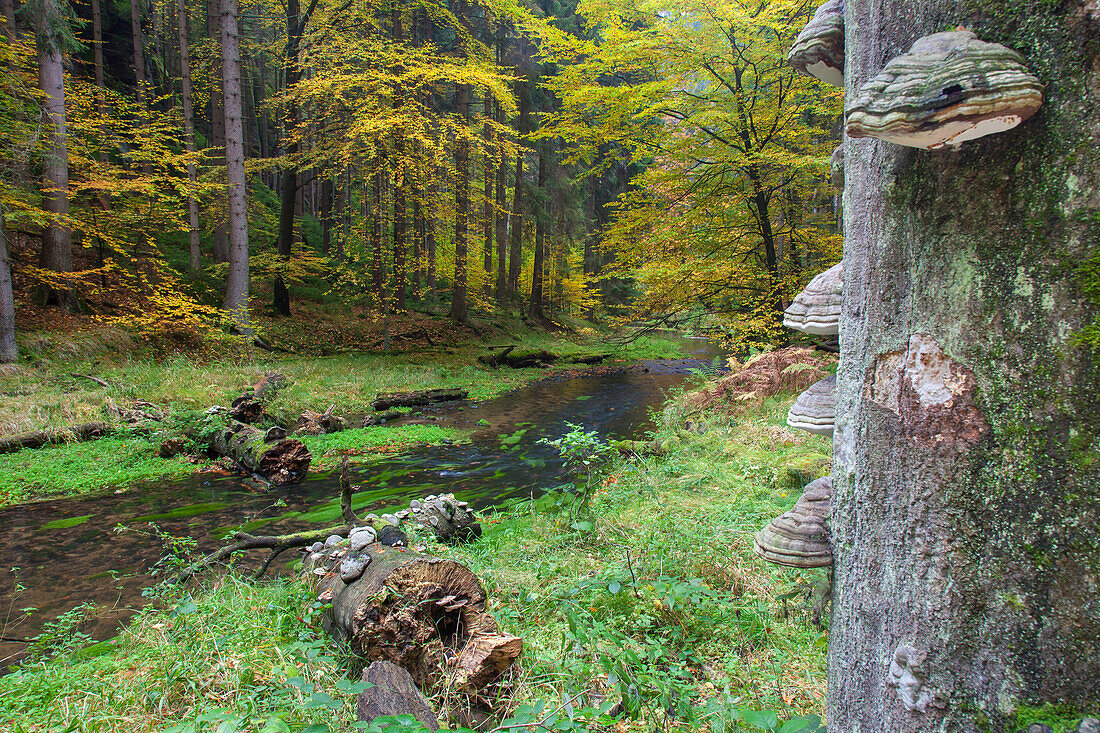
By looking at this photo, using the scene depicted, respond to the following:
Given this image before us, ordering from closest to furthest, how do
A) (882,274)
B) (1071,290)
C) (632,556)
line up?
(1071,290), (882,274), (632,556)

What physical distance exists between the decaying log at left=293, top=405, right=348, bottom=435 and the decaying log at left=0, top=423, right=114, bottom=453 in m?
2.77

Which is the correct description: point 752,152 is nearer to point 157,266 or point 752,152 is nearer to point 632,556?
point 632,556

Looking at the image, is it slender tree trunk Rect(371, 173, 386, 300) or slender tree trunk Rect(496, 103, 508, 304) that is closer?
slender tree trunk Rect(371, 173, 386, 300)

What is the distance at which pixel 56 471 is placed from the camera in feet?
22.7

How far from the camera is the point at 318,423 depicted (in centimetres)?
980

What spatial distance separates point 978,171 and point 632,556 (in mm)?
3309

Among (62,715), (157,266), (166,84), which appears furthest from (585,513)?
(166,84)

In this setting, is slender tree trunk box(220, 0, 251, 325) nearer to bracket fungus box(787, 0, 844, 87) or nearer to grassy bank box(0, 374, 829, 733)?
grassy bank box(0, 374, 829, 733)

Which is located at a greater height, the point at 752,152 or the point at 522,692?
the point at 752,152

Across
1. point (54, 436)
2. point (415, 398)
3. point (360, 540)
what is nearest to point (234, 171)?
point (415, 398)

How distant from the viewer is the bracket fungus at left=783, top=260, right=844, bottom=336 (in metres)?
1.63

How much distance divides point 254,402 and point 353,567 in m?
7.12

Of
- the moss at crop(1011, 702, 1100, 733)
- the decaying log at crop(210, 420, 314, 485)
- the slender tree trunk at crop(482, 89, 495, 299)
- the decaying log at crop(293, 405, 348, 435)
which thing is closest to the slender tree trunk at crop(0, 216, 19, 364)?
the decaying log at crop(293, 405, 348, 435)

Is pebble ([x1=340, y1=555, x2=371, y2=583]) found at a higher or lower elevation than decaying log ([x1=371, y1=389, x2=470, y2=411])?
higher
